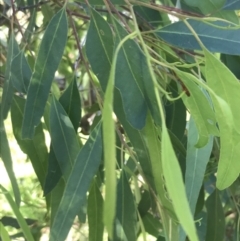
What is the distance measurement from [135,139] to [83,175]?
0.32ft

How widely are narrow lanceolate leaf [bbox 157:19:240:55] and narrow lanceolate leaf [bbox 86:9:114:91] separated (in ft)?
0.26

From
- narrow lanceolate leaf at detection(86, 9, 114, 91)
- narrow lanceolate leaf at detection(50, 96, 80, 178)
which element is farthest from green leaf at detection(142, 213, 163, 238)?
narrow lanceolate leaf at detection(86, 9, 114, 91)

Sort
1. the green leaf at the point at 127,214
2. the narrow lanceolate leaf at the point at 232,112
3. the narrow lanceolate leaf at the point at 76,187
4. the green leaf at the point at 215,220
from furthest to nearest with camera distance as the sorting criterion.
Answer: the green leaf at the point at 215,220 < the green leaf at the point at 127,214 < the narrow lanceolate leaf at the point at 76,187 < the narrow lanceolate leaf at the point at 232,112

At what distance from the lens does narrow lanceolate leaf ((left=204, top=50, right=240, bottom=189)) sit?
47cm

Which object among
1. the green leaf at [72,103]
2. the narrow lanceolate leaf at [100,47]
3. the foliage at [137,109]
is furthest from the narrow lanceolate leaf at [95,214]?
the narrow lanceolate leaf at [100,47]

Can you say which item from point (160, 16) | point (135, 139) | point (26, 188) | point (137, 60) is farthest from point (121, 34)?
point (26, 188)

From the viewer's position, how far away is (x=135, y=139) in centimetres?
63

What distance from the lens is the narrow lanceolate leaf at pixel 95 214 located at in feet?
2.33

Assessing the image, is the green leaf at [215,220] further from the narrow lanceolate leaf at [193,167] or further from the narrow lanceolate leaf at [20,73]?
the narrow lanceolate leaf at [20,73]

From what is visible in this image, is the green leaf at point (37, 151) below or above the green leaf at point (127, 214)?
above

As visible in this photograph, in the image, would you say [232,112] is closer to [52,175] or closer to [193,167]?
[193,167]

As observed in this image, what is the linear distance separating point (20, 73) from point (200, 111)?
12.0 inches

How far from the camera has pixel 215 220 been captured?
0.86 meters

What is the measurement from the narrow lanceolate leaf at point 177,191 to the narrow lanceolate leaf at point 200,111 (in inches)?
6.6
